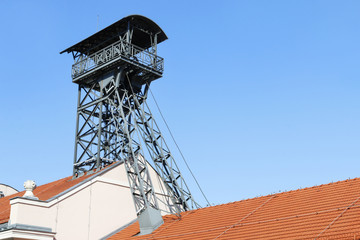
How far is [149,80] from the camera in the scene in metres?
24.9

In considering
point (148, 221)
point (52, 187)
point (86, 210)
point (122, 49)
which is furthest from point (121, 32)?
point (148, 221)

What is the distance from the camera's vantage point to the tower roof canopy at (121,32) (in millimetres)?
24641

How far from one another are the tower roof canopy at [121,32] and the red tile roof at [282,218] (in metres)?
11.6

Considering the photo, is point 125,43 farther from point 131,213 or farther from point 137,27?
point 131,213

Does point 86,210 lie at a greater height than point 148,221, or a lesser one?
greater

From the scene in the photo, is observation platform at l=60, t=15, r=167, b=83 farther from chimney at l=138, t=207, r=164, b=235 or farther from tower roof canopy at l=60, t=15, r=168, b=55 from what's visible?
chimney at l=138, t=207, r=164, b=235

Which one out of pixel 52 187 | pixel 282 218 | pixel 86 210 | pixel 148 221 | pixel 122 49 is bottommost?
pixel 282 218

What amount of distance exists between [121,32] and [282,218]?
1502 cm

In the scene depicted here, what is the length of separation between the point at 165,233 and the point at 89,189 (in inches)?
174

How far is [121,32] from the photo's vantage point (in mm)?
24719

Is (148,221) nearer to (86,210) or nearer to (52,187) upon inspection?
(86,210)

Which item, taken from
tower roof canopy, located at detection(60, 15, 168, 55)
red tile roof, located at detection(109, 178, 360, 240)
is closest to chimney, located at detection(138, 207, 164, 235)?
red tile roof, located at detection(109, 178, 360, 240)

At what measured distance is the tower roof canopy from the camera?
80.8 feet

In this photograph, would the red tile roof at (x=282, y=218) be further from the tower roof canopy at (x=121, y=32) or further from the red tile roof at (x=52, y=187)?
the tower roof canopy at (x=121, y=32)
